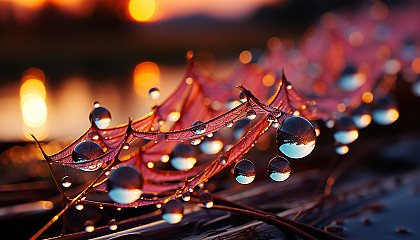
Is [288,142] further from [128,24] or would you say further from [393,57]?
[128,24]

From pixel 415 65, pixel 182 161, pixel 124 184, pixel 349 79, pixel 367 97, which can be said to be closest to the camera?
pixel 124 184

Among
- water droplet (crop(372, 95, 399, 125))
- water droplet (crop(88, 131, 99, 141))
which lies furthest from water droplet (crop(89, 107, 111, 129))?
water droplet (crop(372, 95, 399, 125))

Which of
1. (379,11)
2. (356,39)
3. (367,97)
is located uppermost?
(379,11)

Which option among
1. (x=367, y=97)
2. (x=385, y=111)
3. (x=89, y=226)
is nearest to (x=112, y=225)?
(x=89, y=226)

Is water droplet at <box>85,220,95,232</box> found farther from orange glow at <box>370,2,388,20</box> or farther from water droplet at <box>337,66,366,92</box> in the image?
orange glow at <box>370,2,388,20</box>

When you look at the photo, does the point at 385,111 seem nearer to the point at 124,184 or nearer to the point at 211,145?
the point at 211,145

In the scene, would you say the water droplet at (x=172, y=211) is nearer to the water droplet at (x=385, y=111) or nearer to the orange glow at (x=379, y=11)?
the water droplet at (x=385, y=111)
